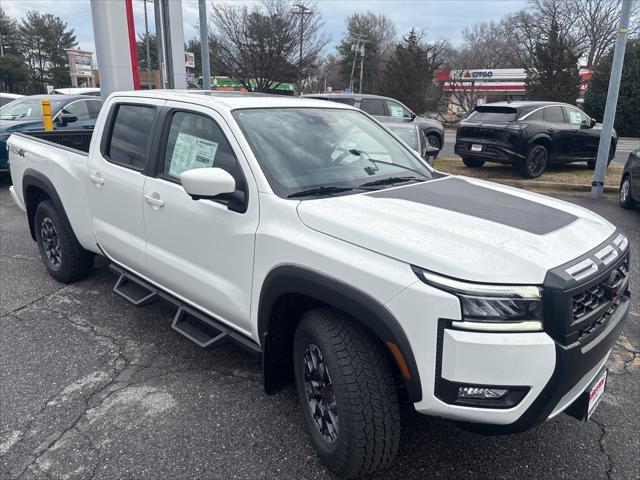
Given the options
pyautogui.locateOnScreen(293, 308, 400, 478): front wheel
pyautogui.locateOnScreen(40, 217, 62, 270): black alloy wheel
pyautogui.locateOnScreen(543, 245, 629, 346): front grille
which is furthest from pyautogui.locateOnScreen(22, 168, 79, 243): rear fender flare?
pyautogui.locateOnScreen(543, 245, 629, 346): front grille

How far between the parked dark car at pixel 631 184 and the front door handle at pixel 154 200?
24.1 feet

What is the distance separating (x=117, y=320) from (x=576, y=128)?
11290mm

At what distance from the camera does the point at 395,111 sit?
13.9 m

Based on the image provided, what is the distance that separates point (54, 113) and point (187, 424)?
9141 mm

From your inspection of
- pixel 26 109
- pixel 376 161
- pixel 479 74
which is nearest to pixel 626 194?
pixel 376 161

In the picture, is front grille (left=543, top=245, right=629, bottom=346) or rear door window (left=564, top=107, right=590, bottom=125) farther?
rear door window (left=564, top=107, right=590, bottom=125)

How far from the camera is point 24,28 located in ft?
187

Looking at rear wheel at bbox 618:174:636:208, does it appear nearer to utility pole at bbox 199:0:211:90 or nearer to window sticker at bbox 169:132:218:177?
window sticker at bbox 169:132:218:177

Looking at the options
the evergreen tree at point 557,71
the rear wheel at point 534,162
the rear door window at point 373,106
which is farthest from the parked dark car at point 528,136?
the evergreen tree at point 557,71

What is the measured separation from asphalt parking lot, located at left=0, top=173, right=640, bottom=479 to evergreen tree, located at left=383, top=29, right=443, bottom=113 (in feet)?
106

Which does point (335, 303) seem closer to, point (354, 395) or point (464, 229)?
point (354, 395)

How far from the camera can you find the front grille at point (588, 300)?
2.02m

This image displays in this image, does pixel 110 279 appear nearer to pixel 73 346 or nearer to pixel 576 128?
pixel 73 346

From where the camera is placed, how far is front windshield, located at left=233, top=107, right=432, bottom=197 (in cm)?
276
